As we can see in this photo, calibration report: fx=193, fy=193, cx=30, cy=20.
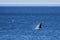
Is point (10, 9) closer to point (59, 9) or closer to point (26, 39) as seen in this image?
point (59, 9)

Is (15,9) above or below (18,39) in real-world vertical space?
above

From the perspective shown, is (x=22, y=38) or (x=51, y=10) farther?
(x=51, y=10)

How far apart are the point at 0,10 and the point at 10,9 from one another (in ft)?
5.36

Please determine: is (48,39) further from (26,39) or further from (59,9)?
(59,9)

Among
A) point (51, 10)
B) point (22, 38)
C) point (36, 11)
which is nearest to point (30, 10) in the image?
point (36, 11)

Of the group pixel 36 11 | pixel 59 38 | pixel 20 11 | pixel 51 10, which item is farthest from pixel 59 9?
pixel 59 38

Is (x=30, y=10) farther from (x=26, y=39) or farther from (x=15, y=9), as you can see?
(x=26, y=39)

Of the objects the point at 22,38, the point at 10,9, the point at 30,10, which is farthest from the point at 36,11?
the point at 22,38

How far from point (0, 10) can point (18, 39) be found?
16951 millimetres

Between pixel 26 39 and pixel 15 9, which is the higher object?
pixel 15 9

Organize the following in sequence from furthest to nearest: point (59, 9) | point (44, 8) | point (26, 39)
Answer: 1. point (59, 9)
2. point (44, 8)
3. point (26, 39)

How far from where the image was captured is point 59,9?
22984 millimetres

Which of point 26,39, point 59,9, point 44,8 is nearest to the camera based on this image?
point 26,39

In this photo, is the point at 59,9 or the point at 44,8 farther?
the point at 59,9
